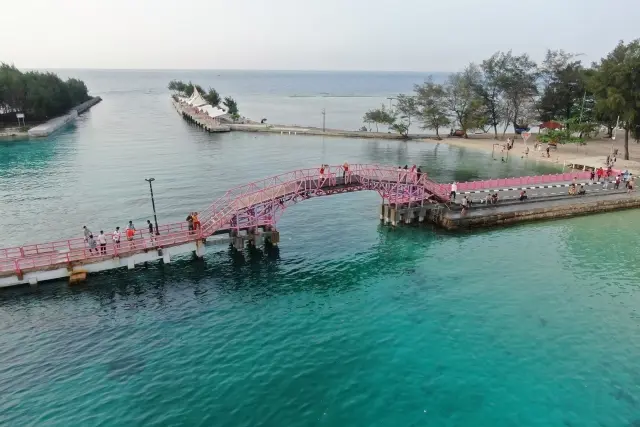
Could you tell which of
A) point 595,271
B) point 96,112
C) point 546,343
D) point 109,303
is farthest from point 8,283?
point 96,112

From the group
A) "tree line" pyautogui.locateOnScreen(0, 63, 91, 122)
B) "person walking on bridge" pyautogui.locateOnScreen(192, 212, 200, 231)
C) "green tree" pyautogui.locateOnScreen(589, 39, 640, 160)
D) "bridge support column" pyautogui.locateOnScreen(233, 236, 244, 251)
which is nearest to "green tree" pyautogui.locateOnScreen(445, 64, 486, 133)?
"green tree" pyautogui.locateOnScreen(589, 39, 640, 160)

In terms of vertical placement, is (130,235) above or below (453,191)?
below

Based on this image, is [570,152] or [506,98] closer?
[570,152]

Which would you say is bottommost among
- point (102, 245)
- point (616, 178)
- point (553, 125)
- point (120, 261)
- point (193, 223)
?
point (120, 261)

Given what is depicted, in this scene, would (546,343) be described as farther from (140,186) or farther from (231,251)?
(140,186)

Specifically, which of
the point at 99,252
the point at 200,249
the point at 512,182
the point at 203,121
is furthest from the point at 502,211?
the point at 203,121

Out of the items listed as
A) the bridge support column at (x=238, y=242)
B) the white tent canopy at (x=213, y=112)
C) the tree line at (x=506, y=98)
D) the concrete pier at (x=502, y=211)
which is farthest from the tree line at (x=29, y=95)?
the concrete pier at (x=502, y=211)

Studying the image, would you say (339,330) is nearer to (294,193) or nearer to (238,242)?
(238,242)
